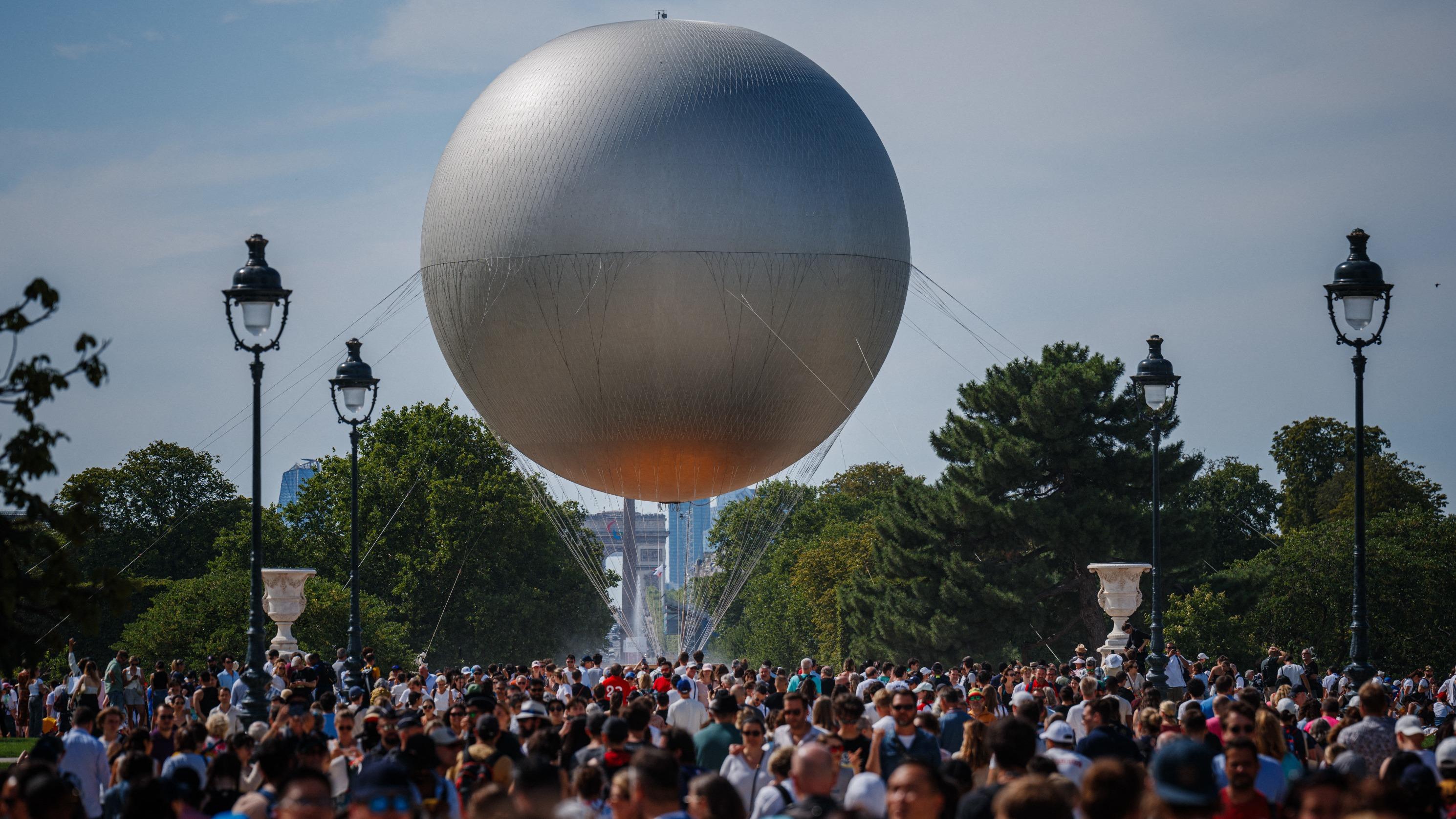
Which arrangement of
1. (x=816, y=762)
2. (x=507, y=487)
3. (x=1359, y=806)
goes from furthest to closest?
(x=507, y=487), (x=816, y=762), (x=1359, y=806)

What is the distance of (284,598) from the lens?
2980 centimetres

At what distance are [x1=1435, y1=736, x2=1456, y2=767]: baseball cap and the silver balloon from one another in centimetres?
2032

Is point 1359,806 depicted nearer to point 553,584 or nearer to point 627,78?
point 627,78

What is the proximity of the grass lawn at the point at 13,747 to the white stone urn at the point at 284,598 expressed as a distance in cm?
435

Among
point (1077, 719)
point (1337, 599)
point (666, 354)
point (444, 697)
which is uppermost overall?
point (666, 354)

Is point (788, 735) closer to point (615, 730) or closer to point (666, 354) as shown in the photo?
point (615, 730)

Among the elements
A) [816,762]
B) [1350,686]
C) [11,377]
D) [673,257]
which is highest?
[673,257]

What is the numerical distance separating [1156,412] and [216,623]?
29.4 metres

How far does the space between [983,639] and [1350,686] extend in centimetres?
3327

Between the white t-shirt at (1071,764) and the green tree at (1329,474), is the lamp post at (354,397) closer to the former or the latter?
the white t-shirt at (1071,764)

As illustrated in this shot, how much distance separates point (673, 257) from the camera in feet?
94.9

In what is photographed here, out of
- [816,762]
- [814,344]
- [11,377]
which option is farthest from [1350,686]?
[11,377]

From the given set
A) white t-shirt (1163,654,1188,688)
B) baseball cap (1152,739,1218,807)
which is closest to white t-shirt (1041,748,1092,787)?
baseball cap (1152,739,1218,807)

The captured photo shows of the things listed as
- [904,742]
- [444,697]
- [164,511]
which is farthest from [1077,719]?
[164,511]
